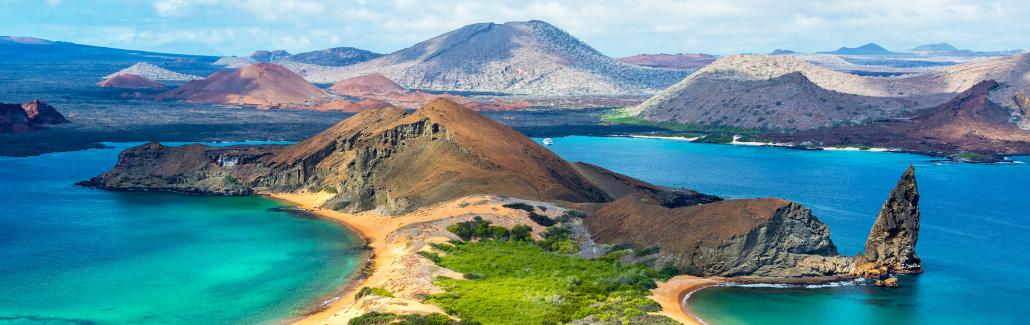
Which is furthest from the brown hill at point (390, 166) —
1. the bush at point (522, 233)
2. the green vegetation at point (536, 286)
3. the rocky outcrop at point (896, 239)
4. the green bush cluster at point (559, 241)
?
the rocky outcrop at point (896, 239)

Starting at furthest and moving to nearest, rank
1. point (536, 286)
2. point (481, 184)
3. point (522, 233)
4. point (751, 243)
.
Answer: point (481, 184) < point (522, 233) < point (751, 243) < point (536, 286)

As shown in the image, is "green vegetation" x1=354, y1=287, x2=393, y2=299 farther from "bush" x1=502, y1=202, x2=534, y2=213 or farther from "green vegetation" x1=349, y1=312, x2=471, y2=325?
"bush" x1=502, y1=202, x2=534, y2=213

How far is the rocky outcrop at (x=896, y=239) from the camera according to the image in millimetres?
73812

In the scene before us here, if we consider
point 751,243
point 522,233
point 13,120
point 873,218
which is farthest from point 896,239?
point 13,120

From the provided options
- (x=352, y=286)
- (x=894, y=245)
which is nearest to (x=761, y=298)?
(x=894, y=245)

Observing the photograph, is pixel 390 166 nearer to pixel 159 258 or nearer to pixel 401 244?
pixel 401 244

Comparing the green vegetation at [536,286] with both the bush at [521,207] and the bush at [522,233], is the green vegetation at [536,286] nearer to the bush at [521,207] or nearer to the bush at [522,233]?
the bush at [522,233]

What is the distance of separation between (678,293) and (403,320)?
72.2 feet

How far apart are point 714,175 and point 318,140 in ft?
206

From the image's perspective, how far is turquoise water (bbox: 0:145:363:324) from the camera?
62.1m

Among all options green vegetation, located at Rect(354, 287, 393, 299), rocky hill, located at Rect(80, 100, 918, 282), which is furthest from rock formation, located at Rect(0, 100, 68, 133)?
green vegetation, located at Rect(354, 287, 393, 299)

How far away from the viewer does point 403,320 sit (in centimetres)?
5256

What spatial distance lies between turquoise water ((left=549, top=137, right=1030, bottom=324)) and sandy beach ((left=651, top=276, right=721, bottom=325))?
3.59 feet

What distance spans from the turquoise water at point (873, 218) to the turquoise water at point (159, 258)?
102 feet
